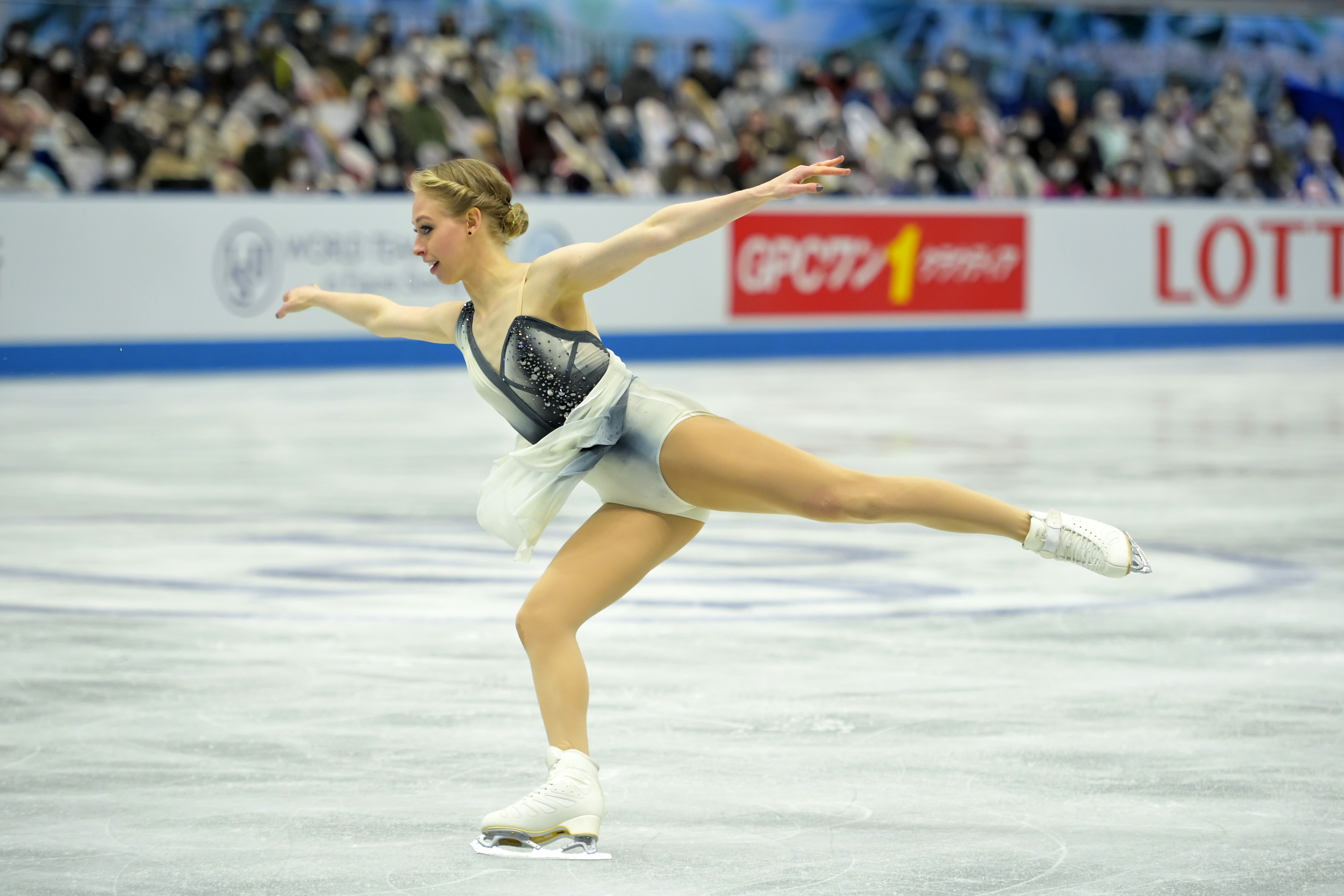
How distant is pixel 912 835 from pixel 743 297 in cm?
1543

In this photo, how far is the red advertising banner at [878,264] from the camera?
18844 millimetres

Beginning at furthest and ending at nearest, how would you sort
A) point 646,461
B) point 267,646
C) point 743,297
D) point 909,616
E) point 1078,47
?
point 1078,47 < point 743,297 < point 909,616 < point 267,646 < point 646,461

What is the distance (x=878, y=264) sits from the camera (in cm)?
1944

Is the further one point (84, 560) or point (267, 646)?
point (84, 560)

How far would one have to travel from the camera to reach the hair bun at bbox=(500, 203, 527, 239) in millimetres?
3893

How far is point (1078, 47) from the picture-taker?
24578mm

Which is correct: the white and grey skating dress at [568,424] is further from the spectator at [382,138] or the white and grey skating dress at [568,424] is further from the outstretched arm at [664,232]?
the spectator at [382,138]

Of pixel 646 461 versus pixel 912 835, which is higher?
pixel 646 461

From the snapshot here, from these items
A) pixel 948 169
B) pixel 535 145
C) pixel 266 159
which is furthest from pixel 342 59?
pixel 948 169

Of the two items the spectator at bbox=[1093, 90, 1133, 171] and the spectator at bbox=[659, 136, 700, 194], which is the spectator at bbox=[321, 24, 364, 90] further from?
the spectator at bbox=[1093, 90, 1133, 171]

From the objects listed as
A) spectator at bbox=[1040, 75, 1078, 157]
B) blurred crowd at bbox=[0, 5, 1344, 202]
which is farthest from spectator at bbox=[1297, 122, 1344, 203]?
spectator at bbox=[1040, 75, 1078, 157]

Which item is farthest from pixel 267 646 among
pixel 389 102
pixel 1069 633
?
pixel 389 102

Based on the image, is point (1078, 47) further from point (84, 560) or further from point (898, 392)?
point (84, 560)

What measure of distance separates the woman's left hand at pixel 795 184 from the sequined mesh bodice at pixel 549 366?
0.48m
